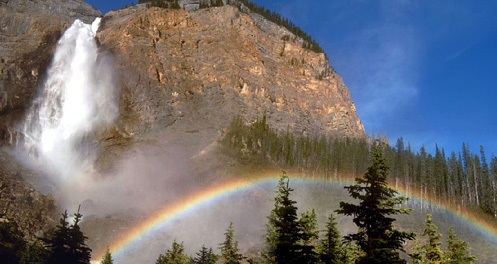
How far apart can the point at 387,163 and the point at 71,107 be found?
90.9 metres

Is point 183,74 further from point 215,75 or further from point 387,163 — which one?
point 387,163

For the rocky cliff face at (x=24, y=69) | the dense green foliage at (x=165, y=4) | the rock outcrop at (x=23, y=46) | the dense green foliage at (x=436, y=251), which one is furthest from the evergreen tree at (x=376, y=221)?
the dense green foliage at (x=165, y=4)

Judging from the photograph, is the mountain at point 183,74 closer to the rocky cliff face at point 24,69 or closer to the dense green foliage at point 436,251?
the rocky cliff face at point 24,69

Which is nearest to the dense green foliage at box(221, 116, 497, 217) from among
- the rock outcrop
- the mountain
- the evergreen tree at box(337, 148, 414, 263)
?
the mountain

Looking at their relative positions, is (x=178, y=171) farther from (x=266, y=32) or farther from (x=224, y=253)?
(x=266, y=32)

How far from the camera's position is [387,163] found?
9438cm

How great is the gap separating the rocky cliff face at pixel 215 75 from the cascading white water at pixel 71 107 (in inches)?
207

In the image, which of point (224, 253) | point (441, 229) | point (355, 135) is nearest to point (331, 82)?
point (355, 135)

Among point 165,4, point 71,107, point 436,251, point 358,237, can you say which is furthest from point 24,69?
point 358,237

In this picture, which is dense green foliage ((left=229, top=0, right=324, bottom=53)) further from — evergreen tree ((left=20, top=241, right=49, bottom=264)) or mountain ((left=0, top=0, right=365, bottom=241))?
evergreen tree ((left=20, top=241, right=49, bottom=264))

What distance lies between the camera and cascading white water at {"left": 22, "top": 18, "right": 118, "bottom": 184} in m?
121

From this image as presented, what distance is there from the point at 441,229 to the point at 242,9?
401 ft

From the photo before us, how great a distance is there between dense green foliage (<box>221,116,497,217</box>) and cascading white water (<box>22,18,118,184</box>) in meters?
36.6

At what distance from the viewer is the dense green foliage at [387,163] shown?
Answer: 4075 inches
